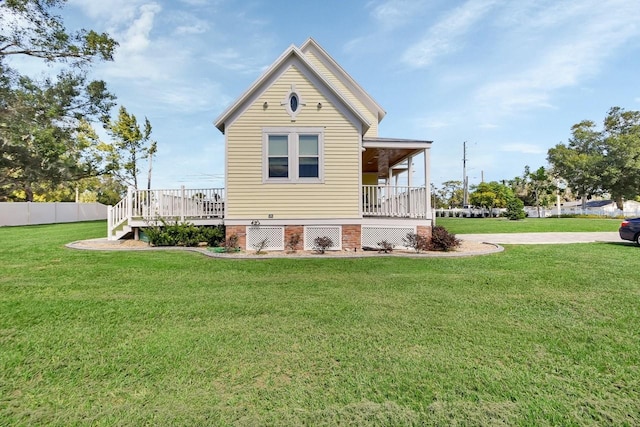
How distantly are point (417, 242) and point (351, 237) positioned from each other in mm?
2132

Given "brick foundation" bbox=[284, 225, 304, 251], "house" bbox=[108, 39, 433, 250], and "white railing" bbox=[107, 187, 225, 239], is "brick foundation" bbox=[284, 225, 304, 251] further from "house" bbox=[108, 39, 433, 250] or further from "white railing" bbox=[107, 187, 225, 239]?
"white railing" bbox=[107, 187, 225, 239]

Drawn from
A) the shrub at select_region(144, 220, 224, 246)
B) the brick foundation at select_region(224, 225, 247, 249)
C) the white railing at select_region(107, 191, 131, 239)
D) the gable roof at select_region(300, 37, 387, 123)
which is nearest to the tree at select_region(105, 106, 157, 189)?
the white railing at select_region(107, 191, 131, 239)

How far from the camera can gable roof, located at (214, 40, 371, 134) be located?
10.6 metres

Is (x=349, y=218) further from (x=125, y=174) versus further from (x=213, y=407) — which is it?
(x=125, y=174)

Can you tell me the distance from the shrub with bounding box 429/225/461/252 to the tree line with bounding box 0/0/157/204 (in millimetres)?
24166

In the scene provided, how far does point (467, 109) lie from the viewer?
20.8 m

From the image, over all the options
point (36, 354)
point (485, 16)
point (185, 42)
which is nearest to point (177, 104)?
point (185, 42)

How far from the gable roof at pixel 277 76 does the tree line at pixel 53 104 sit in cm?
1739

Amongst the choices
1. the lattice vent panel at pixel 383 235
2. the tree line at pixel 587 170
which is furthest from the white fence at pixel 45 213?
the tree line at pixel 587 170

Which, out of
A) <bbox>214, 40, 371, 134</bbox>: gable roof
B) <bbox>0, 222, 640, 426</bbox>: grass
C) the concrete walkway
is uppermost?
<bbox>214, 40, 371, 134</bbox>: gable roof

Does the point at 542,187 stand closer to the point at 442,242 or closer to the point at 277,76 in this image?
the point at 442,242

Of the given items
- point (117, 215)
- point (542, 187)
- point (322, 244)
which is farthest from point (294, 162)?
point (542, 187)

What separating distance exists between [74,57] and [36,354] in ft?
83.7

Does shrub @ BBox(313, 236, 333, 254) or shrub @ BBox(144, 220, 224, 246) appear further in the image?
shrub @ BBox(144, 220, 224, 246)
